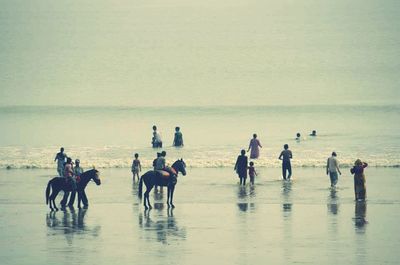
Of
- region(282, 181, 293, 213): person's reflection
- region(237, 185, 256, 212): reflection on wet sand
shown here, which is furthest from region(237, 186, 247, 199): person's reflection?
region(282, 181, 293, 213): person's reflection

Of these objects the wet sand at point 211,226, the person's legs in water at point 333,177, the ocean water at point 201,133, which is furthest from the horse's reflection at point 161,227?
the ocean water at point 201,133

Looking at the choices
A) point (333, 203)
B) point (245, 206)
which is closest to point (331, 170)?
point (333, 203)

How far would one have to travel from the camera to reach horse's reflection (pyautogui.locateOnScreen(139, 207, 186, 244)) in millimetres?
18156

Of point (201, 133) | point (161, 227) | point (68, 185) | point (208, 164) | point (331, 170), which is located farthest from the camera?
point (201, 133)

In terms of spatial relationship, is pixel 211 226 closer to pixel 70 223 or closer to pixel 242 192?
pixel 70 223

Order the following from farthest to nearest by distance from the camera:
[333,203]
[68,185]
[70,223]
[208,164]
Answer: [208,164] → [333,203] → [68,185] → [70,223]

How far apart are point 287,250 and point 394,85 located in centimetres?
9009

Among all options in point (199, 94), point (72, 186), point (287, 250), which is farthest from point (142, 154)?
point (199, 94)

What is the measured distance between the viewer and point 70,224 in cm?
1975

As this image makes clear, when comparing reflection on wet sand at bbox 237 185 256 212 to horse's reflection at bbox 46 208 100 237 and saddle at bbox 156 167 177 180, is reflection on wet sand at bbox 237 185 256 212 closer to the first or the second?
saddle at bbox 156 167 177 180

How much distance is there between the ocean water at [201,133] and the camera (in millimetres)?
38531

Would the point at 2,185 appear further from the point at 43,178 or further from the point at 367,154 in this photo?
the point at 367,154

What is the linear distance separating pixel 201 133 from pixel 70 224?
4252 cm

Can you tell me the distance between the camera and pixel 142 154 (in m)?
39.4
